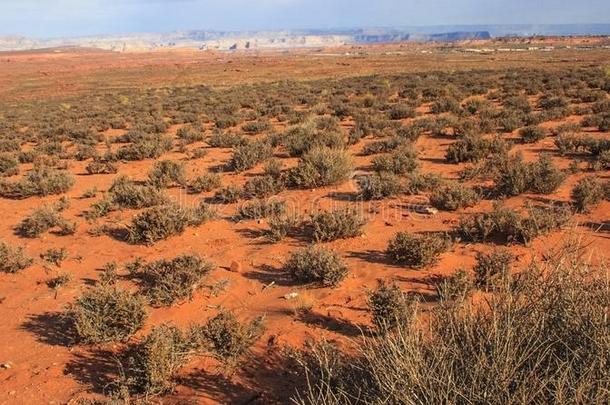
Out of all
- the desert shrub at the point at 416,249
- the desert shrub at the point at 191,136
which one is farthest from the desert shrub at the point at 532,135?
the desert shrub at the point at 191,136

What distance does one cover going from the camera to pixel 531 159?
10.0 meters

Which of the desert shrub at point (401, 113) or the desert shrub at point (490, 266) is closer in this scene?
the desert shrub at point (490, 266)

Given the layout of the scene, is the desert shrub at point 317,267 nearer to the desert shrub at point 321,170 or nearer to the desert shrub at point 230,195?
the desert shrub at point 230,195

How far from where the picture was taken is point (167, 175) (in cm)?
994

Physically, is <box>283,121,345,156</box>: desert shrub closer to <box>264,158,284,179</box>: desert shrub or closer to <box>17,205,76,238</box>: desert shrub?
<box>264,158,284,179</box>: desert shrub

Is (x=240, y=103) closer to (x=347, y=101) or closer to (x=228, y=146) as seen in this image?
(x=347, y=101)

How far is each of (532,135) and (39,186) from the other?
37.1 feet

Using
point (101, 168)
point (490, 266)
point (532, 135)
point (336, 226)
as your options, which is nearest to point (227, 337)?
point (490, 266)

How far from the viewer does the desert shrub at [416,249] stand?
5.50m

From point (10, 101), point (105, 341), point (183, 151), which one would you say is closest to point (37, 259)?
point (105, 341)

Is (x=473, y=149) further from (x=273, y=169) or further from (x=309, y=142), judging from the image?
(x=273, y=169)

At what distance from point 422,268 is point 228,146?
9390mm

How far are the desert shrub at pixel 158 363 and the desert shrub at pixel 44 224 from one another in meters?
4.29

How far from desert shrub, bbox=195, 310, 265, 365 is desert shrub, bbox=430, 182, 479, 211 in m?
4.14
